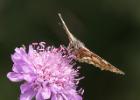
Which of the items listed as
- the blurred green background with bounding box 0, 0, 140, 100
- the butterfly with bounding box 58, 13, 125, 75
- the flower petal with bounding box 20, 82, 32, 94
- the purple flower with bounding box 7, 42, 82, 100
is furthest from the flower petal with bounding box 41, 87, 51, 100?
the blurred green background with bounding box 0, 0, 140, 100

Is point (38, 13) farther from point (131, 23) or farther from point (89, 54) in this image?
point (89, 54)

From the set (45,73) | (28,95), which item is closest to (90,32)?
(45,73)

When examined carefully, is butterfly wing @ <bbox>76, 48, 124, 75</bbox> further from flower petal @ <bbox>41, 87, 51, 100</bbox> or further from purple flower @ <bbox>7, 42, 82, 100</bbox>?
flower petal @ <bbox>41, 87, 51, 100</bbox>

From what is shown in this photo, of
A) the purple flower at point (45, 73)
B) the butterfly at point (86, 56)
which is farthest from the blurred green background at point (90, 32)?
the butterfly at point (86, 56)

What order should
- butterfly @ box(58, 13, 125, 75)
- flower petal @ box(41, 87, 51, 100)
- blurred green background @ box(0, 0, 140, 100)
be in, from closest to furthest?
1. flower petal @ box(41, 87, 51, 100)
2. butterfly @ box(58, 13, 125, 75)
3. blurred green background @ box(0, 0, 140, 100)

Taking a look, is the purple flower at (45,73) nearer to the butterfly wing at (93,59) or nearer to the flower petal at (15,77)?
the flower petal at (15,77)

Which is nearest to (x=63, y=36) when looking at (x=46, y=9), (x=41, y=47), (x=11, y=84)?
(x=46, y=9)

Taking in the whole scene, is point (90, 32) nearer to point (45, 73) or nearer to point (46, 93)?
point (45, 73)
